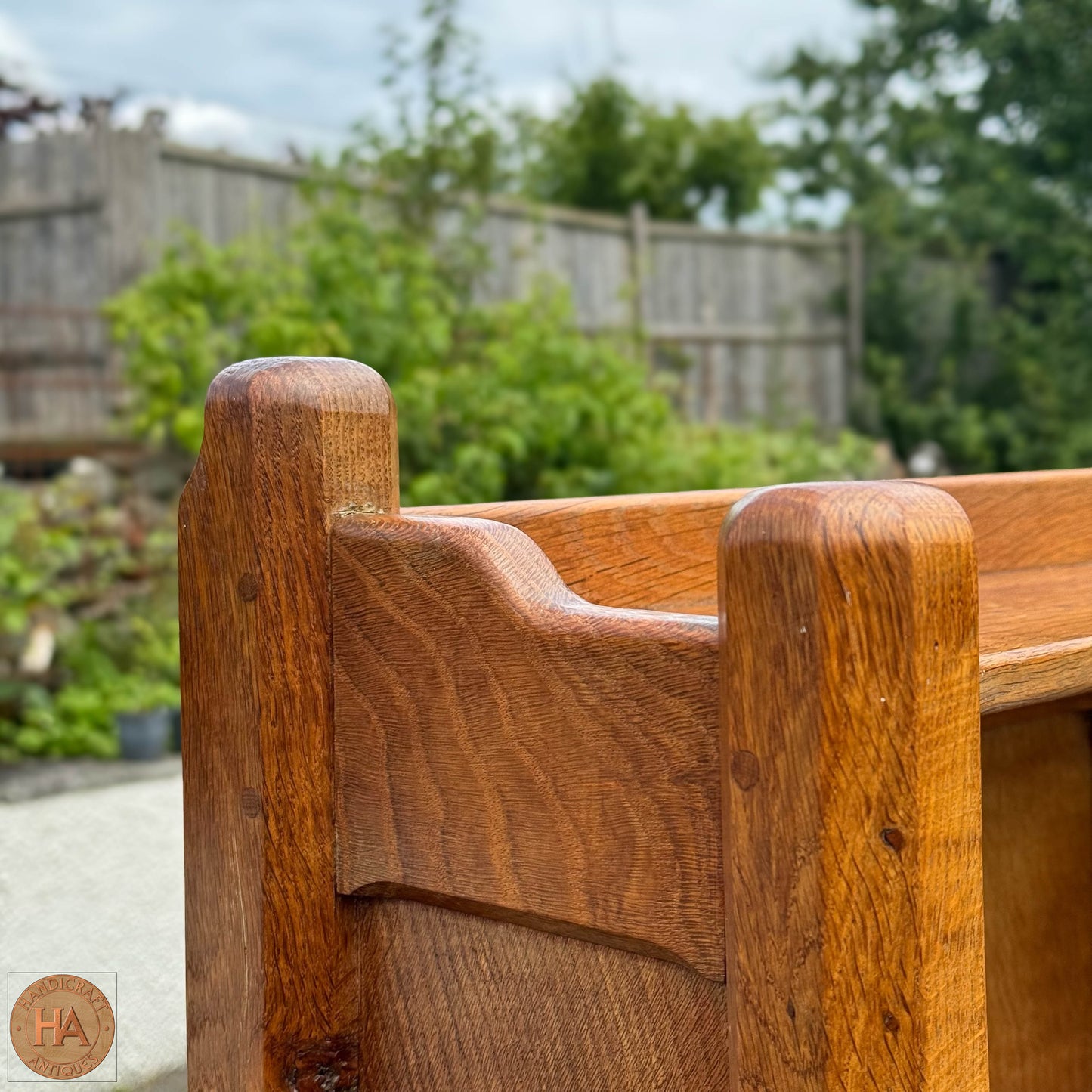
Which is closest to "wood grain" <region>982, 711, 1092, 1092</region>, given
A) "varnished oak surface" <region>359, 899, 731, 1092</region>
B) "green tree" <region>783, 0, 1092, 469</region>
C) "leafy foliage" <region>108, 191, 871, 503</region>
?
"varnished oak surface" <region>359, 899, 731, 1092</region>

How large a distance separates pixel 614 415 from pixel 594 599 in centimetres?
462

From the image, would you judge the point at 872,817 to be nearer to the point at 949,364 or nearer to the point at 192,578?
the point at 192,578

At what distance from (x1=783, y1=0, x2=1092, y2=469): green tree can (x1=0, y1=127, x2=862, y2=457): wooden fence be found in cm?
46

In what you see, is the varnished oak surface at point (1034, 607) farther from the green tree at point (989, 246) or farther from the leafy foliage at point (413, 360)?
the green tree at point (989, 246)

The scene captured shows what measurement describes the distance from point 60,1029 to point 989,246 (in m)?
9.94

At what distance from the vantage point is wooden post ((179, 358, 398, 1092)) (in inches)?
24.9

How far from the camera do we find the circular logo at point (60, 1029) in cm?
87

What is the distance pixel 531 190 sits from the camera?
25.0 feet

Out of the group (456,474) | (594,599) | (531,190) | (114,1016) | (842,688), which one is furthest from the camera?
(531,190)

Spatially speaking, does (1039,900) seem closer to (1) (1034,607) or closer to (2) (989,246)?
(1) (1034,607)

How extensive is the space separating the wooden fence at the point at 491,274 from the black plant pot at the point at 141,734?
199 centimetres

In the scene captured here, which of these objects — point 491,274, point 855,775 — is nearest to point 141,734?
point 855,775

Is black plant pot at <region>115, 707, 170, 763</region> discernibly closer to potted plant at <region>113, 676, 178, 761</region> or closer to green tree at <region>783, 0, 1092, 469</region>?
potted plant at <region>113, 676, 178, 761</region>

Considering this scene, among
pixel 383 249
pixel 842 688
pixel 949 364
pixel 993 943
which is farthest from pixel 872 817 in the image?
pixel 949 364
